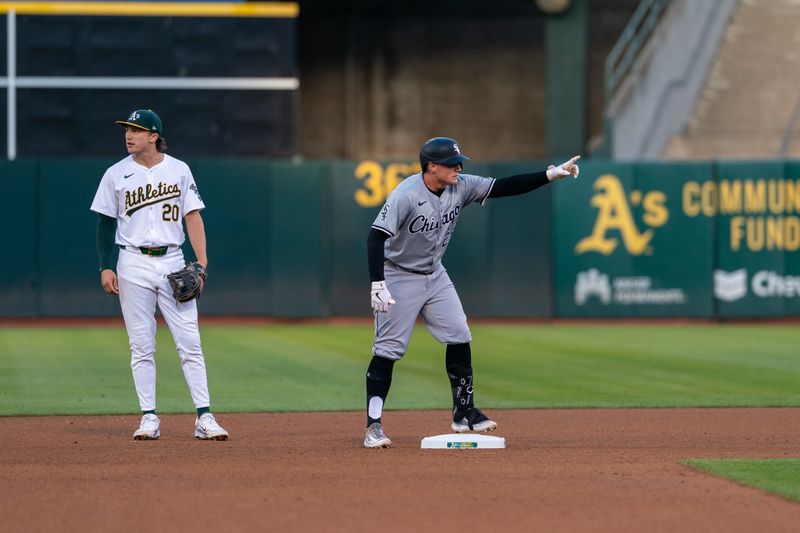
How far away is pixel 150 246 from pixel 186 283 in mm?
388

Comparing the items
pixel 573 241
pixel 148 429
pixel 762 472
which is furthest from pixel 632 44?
pixel 762 472

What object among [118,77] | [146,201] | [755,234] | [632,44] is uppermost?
[632,44]

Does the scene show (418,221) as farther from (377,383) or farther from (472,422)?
(472,422)

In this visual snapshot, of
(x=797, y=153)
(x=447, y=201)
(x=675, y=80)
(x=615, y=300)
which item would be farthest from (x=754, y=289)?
(x=447, y=201)

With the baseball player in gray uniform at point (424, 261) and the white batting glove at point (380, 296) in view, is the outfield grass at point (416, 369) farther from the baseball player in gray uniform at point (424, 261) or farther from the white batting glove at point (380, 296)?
the white batting glove at point (380, 296)

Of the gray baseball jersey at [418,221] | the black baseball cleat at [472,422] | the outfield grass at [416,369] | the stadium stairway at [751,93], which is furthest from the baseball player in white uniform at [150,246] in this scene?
the stadium stairway at [751,93]

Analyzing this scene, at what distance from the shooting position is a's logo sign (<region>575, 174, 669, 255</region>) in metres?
22.7

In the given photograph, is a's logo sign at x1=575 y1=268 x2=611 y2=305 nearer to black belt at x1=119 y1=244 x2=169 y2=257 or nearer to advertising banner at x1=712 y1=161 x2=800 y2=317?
advertising banner at x1=712 y1=161 x2=800 y2=317

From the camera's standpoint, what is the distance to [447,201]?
8992mm

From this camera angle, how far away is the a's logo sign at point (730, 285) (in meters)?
22.7

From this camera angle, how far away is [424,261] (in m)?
9.00

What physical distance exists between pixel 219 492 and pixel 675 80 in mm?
22076

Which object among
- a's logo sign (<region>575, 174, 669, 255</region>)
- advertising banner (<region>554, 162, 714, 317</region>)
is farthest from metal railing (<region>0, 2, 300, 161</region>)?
a's logo sign (<region>575, 174, 669, 255</region>)

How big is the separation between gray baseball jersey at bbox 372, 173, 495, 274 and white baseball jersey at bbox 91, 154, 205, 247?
1.34 meters
